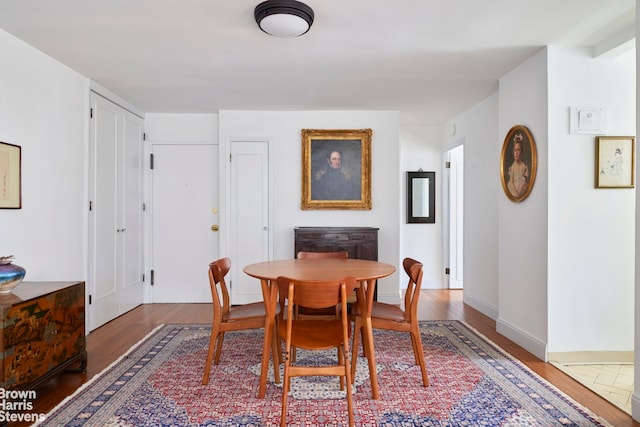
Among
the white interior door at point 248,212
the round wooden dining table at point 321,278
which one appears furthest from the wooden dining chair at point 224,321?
the white interior door at point 248,212

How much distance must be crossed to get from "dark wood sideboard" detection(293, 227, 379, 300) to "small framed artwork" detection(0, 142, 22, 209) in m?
2.65

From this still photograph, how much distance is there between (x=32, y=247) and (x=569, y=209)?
13.7 ft

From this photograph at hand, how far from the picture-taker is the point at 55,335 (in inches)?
100.0

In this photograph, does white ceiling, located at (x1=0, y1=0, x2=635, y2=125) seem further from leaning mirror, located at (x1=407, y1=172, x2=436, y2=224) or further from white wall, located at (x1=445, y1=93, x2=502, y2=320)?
leaning mirror, located at (x1=407, y1=172, x2=436, y2=224)

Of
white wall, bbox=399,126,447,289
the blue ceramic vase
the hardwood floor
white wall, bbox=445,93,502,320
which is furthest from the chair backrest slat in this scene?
white wall, bbox=399,126,447,289

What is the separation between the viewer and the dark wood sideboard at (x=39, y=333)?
85.8 inches

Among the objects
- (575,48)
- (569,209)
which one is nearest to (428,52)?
(575,48)

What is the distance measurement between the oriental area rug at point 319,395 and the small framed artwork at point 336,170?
6.86 ft

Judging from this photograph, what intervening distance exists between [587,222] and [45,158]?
4.36 metres

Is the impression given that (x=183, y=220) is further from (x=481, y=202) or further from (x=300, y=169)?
(x=481, y=202)

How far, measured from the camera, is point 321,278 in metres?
2.44

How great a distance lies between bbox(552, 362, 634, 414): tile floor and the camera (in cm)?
250

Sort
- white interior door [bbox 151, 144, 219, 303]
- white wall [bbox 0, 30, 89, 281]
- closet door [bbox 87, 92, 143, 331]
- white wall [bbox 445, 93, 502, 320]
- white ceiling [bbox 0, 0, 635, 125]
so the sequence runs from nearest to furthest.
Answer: white ceiling [bbox 0, 0, 635, 125] → white wall [bbox 0, 30, 89, 281] → closet door [bbox 87, 92, 143, 331] → white wall [bbox 445, 93, 502, 320] → white interior door [bbox 151, 144, 219, 303]

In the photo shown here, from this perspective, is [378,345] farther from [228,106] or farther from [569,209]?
[228,106]
